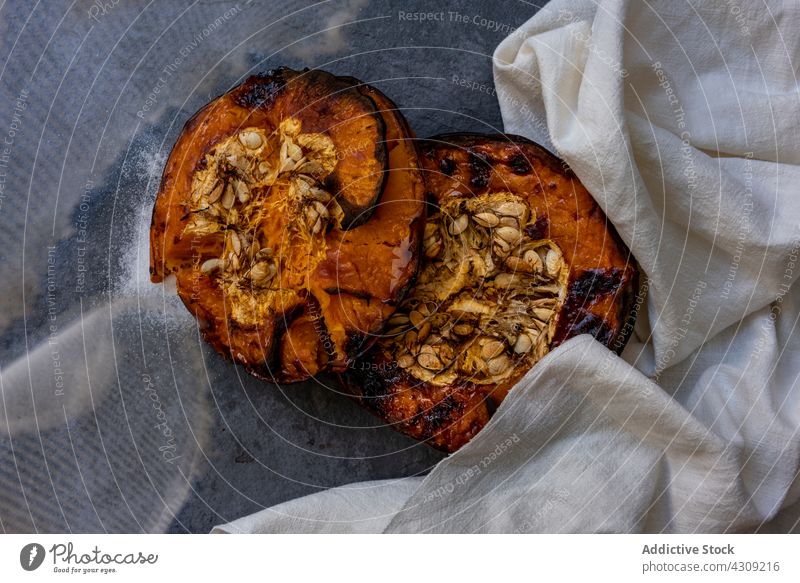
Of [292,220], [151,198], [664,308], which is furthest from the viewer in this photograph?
[151,198]

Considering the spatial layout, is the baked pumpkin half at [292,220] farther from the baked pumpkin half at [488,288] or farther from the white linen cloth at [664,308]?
the white linen cloth at [664,308]

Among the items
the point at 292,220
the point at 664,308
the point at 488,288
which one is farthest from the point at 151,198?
the point at 664,308

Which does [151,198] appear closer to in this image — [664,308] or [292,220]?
[292,220]

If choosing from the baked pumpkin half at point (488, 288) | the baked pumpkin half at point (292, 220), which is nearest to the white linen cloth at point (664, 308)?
the baked pumpkin half at point (488, 288)

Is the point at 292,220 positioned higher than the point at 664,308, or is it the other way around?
the point at 292,220

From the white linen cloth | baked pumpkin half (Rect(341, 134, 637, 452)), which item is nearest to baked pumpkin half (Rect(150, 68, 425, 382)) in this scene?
baked pumpkin half (Rect(341, 134, 637, 452))

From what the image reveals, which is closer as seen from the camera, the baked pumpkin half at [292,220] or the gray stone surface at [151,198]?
the baked pumpkin half at [292,220]
